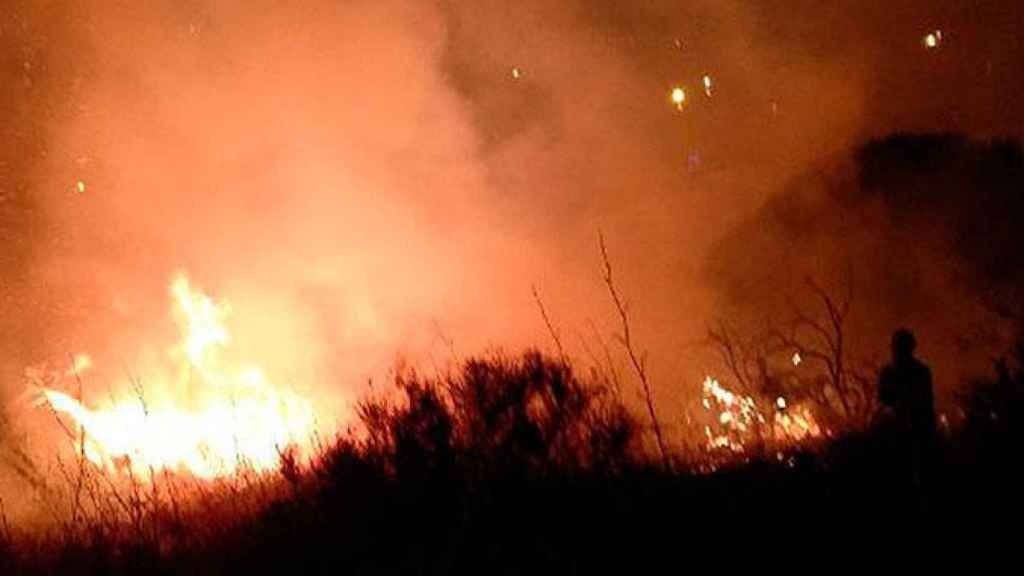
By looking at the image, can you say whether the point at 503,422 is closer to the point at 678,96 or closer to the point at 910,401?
the point at 910,401

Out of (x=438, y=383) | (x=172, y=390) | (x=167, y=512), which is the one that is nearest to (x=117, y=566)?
(x=167, y=512)

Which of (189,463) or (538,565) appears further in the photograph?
(189,463)

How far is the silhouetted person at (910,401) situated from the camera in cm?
510

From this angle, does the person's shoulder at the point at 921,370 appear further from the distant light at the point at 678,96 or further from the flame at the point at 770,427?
the distant light at the point at 678,96

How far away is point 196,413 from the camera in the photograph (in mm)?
16344

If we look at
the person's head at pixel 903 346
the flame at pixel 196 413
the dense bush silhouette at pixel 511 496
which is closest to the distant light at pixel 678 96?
the flame at pixel 196 413

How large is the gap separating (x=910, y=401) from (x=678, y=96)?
16.6 meters

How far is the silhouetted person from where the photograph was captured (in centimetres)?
510

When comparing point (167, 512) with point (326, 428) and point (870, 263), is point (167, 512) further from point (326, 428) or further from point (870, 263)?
point (870, 263)

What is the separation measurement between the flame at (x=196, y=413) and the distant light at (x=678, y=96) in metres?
10.1

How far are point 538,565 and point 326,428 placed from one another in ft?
34.3

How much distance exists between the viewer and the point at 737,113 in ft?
69.4

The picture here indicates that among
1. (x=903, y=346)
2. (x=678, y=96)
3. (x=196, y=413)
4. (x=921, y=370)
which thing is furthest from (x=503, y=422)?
(x=678, y=96)

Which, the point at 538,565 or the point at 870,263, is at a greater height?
the point at 870,263
